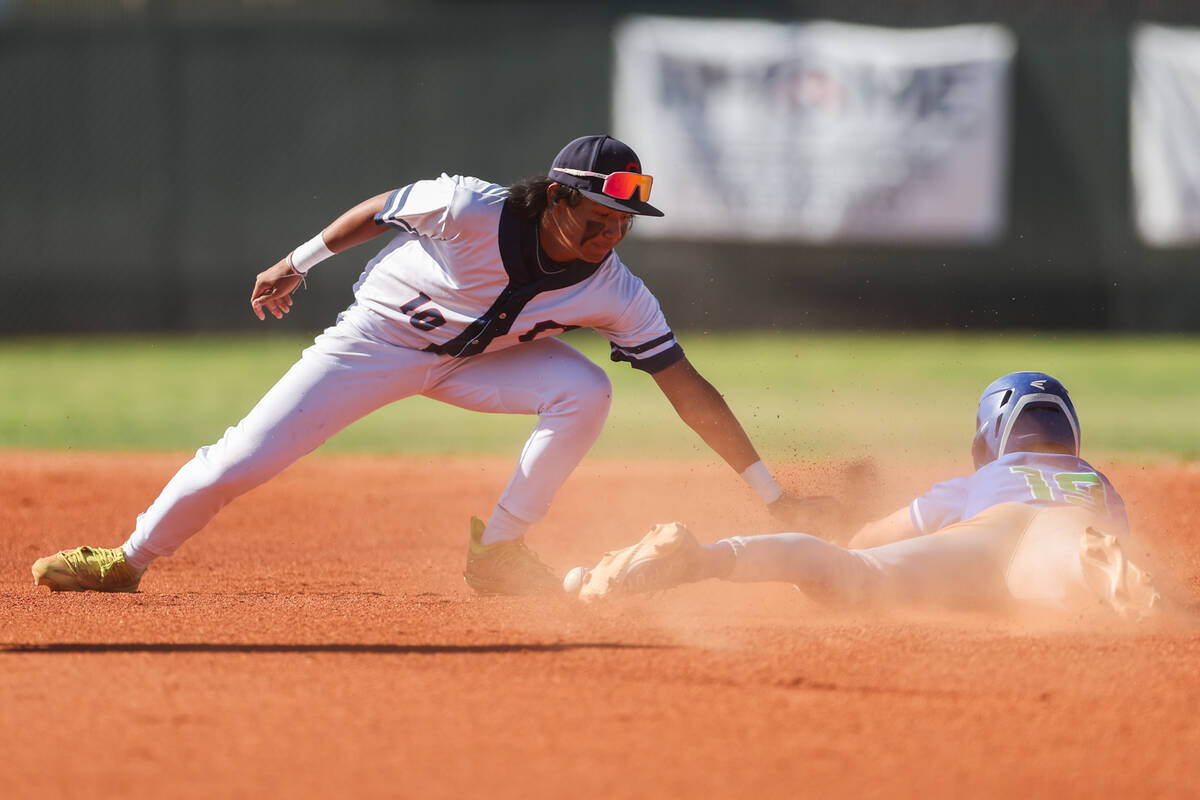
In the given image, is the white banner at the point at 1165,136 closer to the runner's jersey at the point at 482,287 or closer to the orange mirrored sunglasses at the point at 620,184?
the runner's jersey at the point at 482,287

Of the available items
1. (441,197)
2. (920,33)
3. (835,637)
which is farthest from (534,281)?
(920,33)

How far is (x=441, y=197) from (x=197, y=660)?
1586 millimetres

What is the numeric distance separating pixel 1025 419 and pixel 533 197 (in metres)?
1.72

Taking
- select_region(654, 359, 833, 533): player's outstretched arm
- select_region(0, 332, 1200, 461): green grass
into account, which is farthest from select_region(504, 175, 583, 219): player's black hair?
select_region(0, 332, 1200, 461): green grass

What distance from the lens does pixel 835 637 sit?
12.7ft

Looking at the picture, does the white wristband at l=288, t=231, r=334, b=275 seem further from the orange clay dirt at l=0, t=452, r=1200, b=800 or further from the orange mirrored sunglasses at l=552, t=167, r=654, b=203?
the orange clay dirt at l=0, t=452, r=1200, b=800

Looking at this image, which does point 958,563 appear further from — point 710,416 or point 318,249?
point 318,249

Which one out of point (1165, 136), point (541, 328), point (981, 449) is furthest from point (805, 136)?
point (541, 328)

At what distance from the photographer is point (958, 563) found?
13.1 ft

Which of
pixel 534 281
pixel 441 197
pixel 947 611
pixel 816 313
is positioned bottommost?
pixel 816 313

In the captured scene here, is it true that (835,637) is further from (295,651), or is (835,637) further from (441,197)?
(441,197)

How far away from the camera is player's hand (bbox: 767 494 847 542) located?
4.33 metres

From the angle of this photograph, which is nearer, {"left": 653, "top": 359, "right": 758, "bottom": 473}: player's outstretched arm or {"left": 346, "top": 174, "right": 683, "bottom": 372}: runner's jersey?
{"left": 346, "top": 174, "right": 683, "bottom": 372}: runner's jersey

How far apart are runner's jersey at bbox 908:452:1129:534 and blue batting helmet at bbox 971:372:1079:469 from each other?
58 mm
